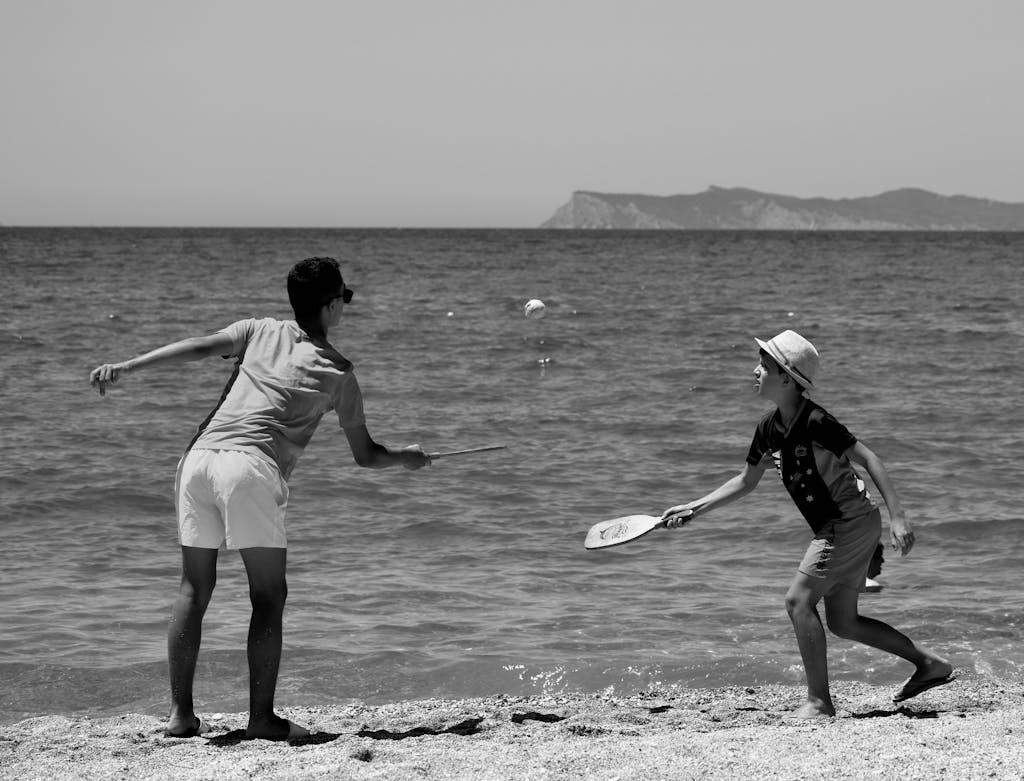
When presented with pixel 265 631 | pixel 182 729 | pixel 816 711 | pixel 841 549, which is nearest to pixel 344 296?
pixel 265 631

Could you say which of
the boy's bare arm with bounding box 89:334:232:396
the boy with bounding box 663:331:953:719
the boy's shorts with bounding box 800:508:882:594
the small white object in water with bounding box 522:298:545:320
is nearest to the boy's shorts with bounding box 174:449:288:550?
the boy's bare arm with bounding box 89:334:232:396

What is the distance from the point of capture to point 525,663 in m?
6.37

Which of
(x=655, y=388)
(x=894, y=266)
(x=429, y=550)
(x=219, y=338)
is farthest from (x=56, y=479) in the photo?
(x=894, y=266)

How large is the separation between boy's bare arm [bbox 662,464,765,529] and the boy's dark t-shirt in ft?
0.45

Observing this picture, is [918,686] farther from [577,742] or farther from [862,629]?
[577,742]

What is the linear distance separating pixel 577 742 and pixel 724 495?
1153 millimetres

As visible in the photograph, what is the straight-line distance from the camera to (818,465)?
4.80m

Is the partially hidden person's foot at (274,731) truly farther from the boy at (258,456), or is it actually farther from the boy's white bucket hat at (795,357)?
the boy's white bucket hat at (795,357)

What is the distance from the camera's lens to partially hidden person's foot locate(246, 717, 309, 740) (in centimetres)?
464

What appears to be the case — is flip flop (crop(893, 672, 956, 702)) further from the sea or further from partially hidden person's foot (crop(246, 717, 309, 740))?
partially hidden person's foot (crop(246, 717, 309, 740))

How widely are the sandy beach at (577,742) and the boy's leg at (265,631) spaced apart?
0.33 feet

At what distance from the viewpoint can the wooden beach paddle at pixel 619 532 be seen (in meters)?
5.57

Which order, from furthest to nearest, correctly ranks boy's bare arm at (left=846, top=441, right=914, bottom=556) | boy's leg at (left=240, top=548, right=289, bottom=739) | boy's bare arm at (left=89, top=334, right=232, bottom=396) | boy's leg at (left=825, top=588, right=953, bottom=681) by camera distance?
boy's leg at (left=825, top=588, right=953, bottom=681) → boy's bare arm at (left=846, top=441, right=914, bottom=556) → boy's leg at (left=240, top=548, right=289, bottom=739) → boy's bare arm at (left=89, top=334, right=232, bottom=396)

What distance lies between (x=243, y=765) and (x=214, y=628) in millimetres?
2659
